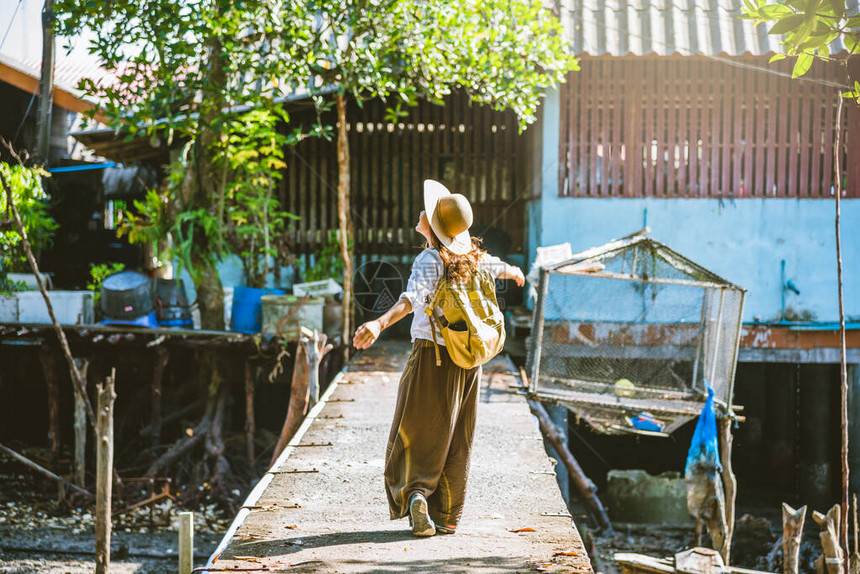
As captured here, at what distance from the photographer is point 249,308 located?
913 cm

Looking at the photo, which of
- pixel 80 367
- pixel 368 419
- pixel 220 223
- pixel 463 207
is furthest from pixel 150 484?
pixel 463 207

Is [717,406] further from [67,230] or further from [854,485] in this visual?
[67,230]

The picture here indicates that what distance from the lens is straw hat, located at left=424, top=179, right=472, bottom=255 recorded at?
358 cm

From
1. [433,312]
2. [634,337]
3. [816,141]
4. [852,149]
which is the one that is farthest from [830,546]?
[852,149]

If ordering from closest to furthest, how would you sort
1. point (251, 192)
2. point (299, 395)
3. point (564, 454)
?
point (299, 395)
point (564, 454)
point (251, 192)

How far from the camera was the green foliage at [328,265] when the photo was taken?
10.4 m

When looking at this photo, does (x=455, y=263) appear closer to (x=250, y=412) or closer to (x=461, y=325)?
(x=461, y=325)

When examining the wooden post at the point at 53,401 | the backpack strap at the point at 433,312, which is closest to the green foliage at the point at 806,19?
the backpack strap at the point at 433,312

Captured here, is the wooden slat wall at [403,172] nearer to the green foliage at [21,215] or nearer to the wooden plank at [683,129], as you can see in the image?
the wooden plank at [683,129]

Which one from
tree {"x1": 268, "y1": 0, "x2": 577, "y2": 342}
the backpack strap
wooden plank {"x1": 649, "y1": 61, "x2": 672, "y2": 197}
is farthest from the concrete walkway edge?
wooden plank {"x1": 649, "y1": 61, "x2": 672, "y2": 197}

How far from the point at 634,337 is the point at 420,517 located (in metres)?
6.13

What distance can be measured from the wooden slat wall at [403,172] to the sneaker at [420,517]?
7751 mm

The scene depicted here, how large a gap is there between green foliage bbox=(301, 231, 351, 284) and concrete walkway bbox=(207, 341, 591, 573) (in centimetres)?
412

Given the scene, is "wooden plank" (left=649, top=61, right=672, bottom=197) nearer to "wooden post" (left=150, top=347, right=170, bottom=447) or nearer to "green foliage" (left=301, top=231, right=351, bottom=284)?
"green foliage" (left=301, top=231, right=351, bottom=284)
